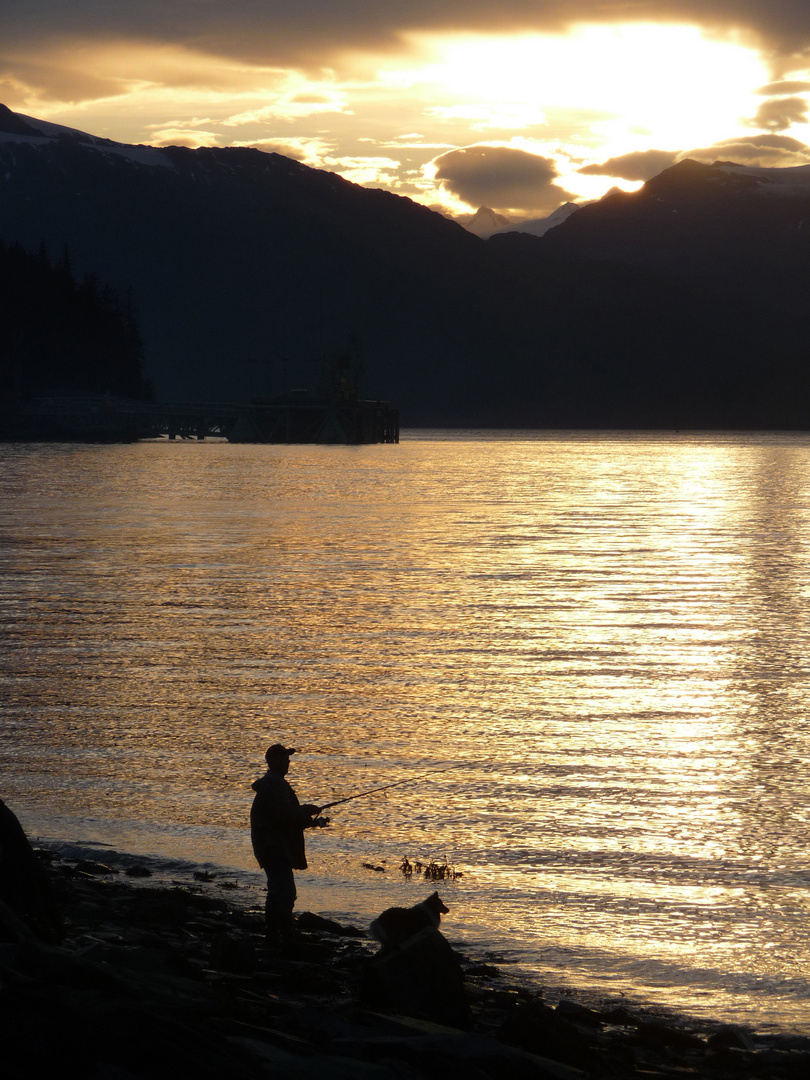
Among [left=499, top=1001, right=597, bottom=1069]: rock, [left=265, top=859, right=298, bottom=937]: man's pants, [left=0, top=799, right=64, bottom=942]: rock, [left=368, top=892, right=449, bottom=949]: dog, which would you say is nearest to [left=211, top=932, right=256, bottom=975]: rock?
[left=368, top=892, right=449, bottom=949]: dog

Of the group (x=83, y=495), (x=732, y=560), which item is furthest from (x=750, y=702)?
(x=83, y=495)

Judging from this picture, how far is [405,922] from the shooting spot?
891cm

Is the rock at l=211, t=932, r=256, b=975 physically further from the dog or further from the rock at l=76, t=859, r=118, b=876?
the rock at l=76, t=859, r=118, b=876

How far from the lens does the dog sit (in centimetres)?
880

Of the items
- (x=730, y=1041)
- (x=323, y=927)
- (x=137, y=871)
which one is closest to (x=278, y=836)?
(x=323, y=927)

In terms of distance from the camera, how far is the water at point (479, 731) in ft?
39.0

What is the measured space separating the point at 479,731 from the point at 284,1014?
413 inches

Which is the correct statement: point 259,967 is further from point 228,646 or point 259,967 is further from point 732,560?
point 732,560

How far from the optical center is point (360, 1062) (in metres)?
6.98

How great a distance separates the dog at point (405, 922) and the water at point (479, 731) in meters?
2.12

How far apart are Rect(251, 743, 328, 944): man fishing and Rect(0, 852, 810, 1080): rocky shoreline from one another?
11.8 inches

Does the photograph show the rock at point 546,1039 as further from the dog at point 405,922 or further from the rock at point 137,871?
the rock at point 137,871

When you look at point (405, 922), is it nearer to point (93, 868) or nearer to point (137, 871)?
point (137, 871)

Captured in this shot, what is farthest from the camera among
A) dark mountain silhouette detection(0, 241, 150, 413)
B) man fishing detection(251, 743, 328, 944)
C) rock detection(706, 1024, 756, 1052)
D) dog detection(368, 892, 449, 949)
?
dark mountain silhouette detection(0, 241, 150, 413)
